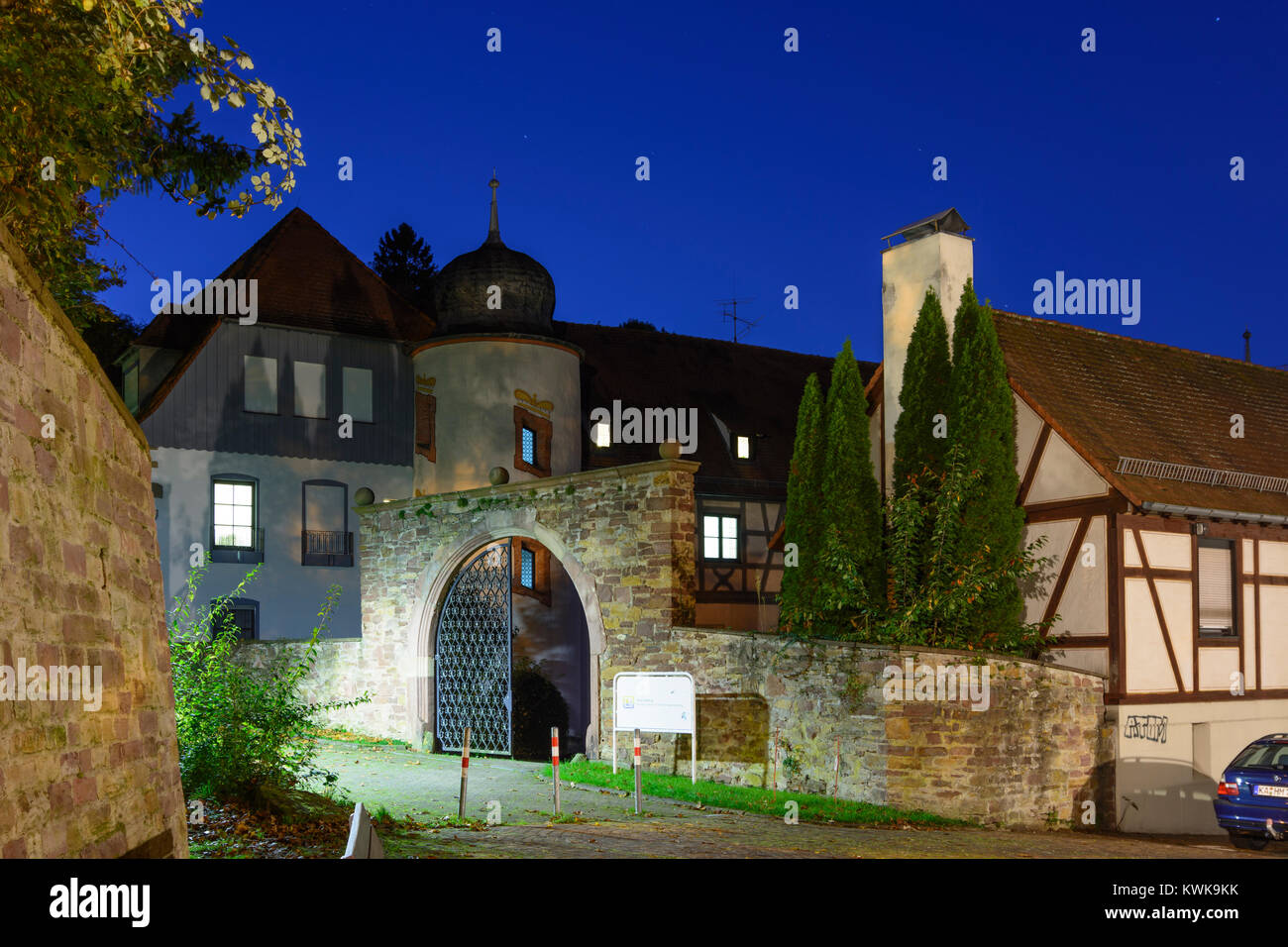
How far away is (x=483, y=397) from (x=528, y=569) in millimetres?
4064

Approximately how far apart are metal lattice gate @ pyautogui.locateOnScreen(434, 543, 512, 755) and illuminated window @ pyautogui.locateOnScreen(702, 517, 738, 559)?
9.99m

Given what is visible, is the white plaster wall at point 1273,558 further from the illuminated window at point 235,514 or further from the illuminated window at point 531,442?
the illuminated window at point 235,514

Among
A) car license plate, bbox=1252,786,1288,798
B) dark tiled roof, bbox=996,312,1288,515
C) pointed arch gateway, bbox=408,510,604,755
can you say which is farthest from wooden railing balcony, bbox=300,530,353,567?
car license plate, bbox=1252,786,1288,798

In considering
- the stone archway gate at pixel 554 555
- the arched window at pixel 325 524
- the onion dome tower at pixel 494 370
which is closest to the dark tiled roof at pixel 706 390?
the onion dome tower at pixel 494 370

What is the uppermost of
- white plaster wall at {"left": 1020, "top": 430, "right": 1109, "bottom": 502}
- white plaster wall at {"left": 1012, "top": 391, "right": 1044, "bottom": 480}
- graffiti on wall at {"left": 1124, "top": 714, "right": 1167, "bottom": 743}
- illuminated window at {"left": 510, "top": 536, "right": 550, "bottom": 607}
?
white plaster wall at {"left": 1012, "top": 391, "right": 1044, "bottom": 480}

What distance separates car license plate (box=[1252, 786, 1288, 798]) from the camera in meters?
13.9

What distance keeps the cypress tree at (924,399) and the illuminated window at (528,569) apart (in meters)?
10.2

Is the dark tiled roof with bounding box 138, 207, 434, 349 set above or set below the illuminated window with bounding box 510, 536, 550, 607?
above

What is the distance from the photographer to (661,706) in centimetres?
1592

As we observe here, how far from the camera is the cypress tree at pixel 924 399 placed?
55.5ft

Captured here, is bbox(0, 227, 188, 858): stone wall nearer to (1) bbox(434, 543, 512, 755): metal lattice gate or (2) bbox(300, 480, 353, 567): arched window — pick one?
(1) bbox(434, 543, 512, 755): metal lattice gate

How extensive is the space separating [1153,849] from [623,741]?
6.71 metres

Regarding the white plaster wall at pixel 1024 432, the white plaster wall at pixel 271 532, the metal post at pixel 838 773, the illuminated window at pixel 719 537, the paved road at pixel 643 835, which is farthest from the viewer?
the illuminated window at pixel 719 537

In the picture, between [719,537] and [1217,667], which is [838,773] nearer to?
[1217,667]
